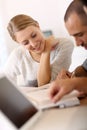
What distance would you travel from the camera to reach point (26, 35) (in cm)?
135

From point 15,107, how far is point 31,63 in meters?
0.94

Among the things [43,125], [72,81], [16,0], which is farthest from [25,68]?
[16,0]

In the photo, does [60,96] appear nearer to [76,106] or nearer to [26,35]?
[76,106]

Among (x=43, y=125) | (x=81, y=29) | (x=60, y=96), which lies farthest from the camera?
(x=81, y=29)

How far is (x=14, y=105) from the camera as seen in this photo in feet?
1.74

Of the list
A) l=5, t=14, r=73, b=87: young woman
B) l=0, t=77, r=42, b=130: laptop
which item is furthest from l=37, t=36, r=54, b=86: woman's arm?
l=0, t=77, r=42, b=130: laptop

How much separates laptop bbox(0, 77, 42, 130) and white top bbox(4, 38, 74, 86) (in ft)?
2.48

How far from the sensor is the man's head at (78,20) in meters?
0.91

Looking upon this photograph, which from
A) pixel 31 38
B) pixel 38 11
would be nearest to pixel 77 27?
pixel 31 38

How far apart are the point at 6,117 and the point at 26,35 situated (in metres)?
0.90

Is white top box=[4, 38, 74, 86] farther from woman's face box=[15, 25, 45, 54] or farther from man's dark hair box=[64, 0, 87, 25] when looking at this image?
man's dark hair box=[64, 0, 87, 25]

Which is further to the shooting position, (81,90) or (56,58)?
(56,58)

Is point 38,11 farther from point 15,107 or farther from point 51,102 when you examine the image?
point 15,107

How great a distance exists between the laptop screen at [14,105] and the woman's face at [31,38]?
2.66ft
